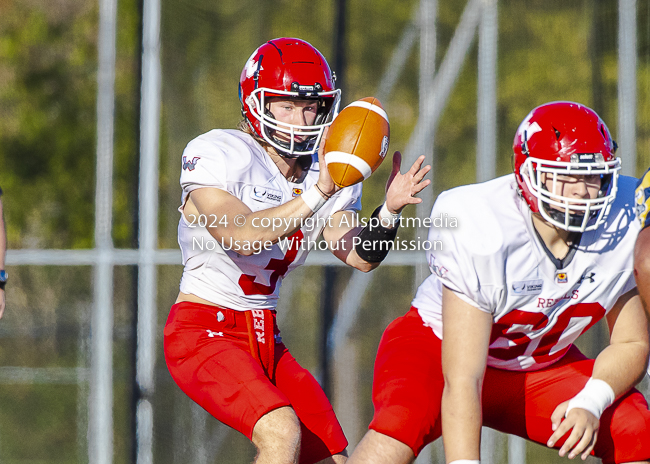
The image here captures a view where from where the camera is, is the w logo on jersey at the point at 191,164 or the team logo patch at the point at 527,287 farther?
the w logo on jersey at the point at 191,164

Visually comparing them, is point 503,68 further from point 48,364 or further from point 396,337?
point 48,364

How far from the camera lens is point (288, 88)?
Answer: 312 centimetres

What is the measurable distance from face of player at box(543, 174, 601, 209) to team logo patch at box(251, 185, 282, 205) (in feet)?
3.54

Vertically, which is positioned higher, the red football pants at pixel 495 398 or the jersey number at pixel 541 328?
the jersey number at pixel 541 328

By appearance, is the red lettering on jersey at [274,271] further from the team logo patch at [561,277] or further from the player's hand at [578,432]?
the player's hand at [578,432]

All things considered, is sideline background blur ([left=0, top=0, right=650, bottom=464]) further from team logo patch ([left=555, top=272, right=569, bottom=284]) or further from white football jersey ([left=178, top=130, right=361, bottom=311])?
team logo patch ([left=555, top=272, right=569, bottom=284])

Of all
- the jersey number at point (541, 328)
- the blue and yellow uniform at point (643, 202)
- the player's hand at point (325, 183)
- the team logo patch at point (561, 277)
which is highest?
the player's hand at point (325, 183)

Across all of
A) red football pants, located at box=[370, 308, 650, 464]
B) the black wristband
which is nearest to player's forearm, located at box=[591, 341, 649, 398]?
red football pants, located at box=[370, 308, 650, 464]

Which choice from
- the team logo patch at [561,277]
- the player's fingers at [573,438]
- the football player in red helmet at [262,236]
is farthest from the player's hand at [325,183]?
the player's fingers at [573,438]

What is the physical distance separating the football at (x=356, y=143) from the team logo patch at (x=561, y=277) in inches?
30.6

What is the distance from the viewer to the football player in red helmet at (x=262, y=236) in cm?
277

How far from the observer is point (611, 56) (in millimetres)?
4980

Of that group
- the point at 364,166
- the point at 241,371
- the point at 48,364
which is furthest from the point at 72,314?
the point at 364,166

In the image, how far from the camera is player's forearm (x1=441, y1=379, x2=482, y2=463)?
252 cm
